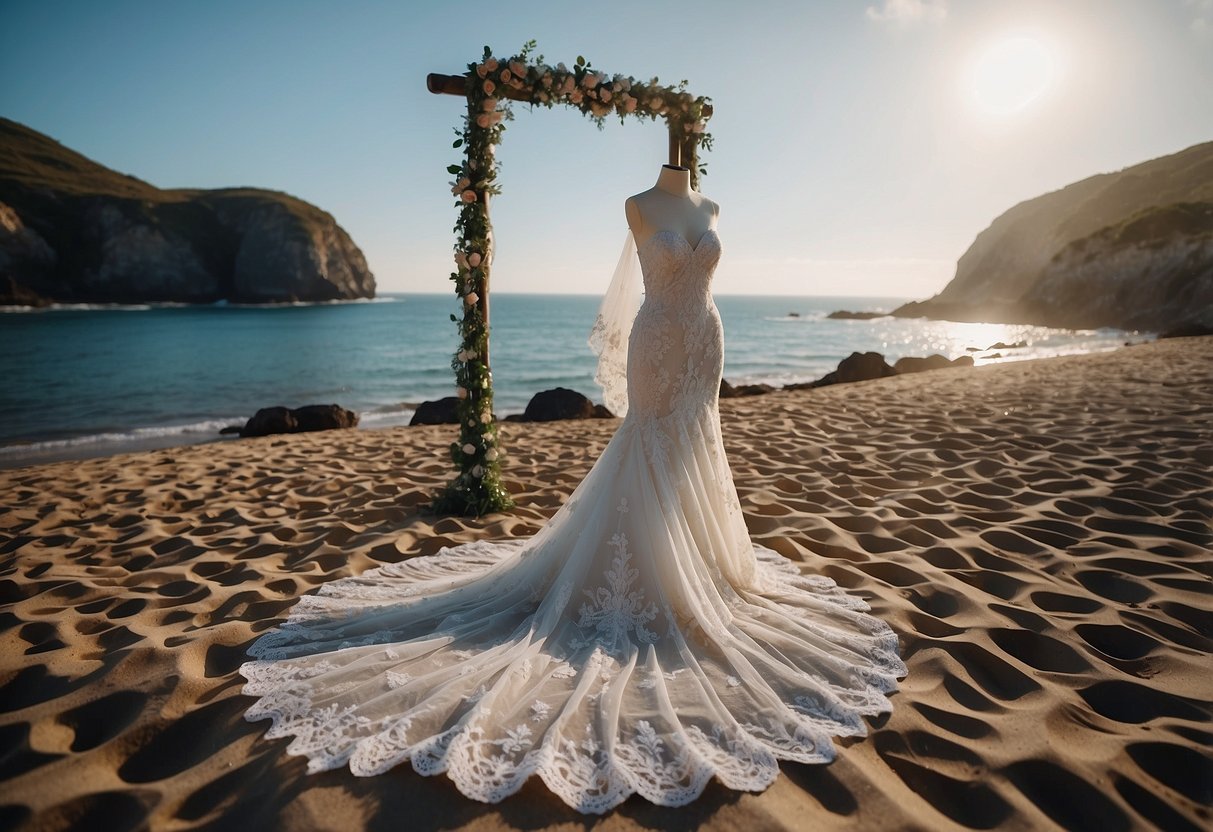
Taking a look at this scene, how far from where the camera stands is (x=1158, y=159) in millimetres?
61312

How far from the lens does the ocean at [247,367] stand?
13.2 meters

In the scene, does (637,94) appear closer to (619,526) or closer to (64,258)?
(619,526)

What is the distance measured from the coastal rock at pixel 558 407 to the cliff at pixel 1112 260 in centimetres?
2987

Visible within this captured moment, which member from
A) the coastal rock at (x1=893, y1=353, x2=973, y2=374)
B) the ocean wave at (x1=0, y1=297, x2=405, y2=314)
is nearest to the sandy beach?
the coastal rock at (x1=893, y1=353, x2=973, y2=374)

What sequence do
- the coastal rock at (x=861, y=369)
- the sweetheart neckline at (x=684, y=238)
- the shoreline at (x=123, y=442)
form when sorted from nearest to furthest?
the sweetheart neckline at (x=684, y=238) → the shoreline at (x=123, y=442) → the coastal rock at (x=861, y=369)

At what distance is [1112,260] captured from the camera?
3494 cm

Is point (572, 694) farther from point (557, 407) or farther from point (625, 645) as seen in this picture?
point (557, 407)

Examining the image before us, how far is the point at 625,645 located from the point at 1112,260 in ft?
146

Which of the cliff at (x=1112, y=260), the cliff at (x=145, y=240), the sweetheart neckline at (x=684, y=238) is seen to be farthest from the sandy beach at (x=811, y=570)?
the cliff at (x=145, y=240)

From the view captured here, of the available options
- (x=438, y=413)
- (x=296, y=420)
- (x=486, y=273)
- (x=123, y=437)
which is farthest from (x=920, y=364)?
(x=123, y=437)

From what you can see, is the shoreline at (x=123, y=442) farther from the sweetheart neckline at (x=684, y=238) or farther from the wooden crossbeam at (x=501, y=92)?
the sweetheart neckline at (x=684, y=238)

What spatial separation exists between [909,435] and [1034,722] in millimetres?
5621

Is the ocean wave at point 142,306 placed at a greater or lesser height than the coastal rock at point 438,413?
greater

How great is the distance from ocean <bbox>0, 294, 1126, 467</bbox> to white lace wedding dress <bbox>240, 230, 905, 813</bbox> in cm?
173
